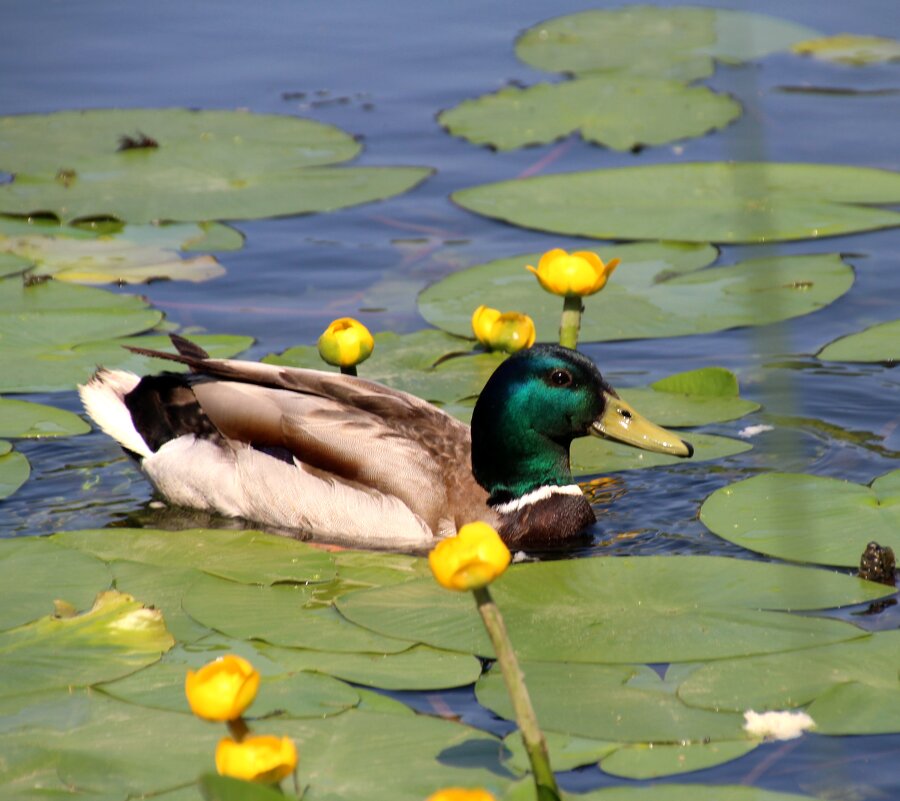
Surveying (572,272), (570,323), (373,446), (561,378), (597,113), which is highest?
(572,272)

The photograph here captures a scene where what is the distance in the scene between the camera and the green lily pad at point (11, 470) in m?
5.53

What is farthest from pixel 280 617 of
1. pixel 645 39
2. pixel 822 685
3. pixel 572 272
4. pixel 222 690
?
pixel 645 39

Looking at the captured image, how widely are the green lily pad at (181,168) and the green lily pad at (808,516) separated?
3578mm

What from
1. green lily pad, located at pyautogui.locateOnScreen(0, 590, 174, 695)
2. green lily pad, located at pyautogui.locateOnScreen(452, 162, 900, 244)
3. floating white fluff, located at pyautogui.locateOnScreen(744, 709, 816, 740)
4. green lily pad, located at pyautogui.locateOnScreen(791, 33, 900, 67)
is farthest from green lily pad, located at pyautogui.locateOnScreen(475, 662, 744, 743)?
green lily pad, located at pyautogui.locateOnScreen(791, 33, 900, 67)

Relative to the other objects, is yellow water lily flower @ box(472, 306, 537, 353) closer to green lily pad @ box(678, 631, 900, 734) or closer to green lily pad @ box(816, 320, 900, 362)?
green lily pad @ box(816, 320, 900, 362)

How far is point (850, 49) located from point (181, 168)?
4572 millimetres

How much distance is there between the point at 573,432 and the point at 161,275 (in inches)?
108

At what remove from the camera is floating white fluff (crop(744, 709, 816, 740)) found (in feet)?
12.3

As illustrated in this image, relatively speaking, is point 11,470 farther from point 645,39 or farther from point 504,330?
point 645,39

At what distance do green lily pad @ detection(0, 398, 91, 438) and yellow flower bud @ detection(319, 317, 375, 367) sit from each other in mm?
1053

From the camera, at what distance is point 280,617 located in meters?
4.48

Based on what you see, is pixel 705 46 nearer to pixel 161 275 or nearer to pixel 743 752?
pixel 161 275

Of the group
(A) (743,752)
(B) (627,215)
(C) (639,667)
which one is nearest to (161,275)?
(B) (627,215)

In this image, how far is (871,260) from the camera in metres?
7.62
